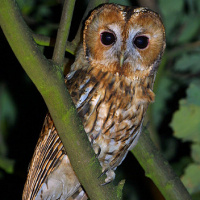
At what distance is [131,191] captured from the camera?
9.77 feet

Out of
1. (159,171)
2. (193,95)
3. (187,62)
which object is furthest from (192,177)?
(187,62)

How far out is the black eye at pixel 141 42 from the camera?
160 cm

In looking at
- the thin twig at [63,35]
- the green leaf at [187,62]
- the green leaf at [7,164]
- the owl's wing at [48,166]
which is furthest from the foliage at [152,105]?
the thin twig at [63,35]

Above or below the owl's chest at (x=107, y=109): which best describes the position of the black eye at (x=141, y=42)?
above

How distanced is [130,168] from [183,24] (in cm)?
115

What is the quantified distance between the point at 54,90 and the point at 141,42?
1.90 feet

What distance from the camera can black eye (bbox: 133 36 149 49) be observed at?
1603 millimetres

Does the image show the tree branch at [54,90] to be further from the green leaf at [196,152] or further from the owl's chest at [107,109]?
the green leaf at [196,152]

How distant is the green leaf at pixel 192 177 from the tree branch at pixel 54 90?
764mm

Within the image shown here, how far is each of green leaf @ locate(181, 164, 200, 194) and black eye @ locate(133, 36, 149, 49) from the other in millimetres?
693

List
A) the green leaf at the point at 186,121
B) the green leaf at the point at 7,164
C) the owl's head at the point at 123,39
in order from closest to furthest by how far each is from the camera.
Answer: the owl's head at the point at 123,39
the green leaf at the point at 186,121
the green leaf at the point at 7,164

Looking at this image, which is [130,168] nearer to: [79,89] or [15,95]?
[15,95]

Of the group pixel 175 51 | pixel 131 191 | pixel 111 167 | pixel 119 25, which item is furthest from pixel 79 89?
pixel 131 191

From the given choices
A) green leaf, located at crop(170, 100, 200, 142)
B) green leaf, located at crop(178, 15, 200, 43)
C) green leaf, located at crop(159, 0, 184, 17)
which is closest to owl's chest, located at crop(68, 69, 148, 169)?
green leaf, located at crop(170, 100, 200, 142)
